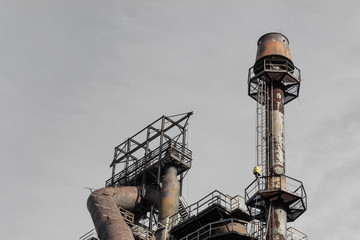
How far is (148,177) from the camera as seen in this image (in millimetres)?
58094

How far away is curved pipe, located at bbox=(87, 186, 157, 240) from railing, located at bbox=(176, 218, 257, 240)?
5.75 m

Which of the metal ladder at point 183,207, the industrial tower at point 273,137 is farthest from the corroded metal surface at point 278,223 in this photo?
the metal ladder at point 183,207

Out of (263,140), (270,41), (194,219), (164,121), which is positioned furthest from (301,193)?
(164,121)

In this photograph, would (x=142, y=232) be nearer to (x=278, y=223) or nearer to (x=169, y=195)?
(x=169, y=195)

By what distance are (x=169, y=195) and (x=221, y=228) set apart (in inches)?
404

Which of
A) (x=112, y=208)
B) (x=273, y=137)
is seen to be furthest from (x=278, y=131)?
(x=112, y=208)

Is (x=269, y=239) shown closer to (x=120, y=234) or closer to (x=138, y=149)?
(x=120, y=234)

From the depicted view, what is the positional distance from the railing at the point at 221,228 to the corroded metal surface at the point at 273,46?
1203 centimetres

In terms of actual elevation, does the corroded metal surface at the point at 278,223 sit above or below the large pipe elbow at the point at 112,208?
below

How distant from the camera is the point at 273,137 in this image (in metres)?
45.0

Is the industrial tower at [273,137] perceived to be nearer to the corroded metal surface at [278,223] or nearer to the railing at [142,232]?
the corroded metal surface at [278,223]

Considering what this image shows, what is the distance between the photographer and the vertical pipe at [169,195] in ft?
173

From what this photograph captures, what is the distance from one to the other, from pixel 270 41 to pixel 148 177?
1579 cm

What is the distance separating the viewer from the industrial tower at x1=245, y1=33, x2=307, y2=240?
135 ft
